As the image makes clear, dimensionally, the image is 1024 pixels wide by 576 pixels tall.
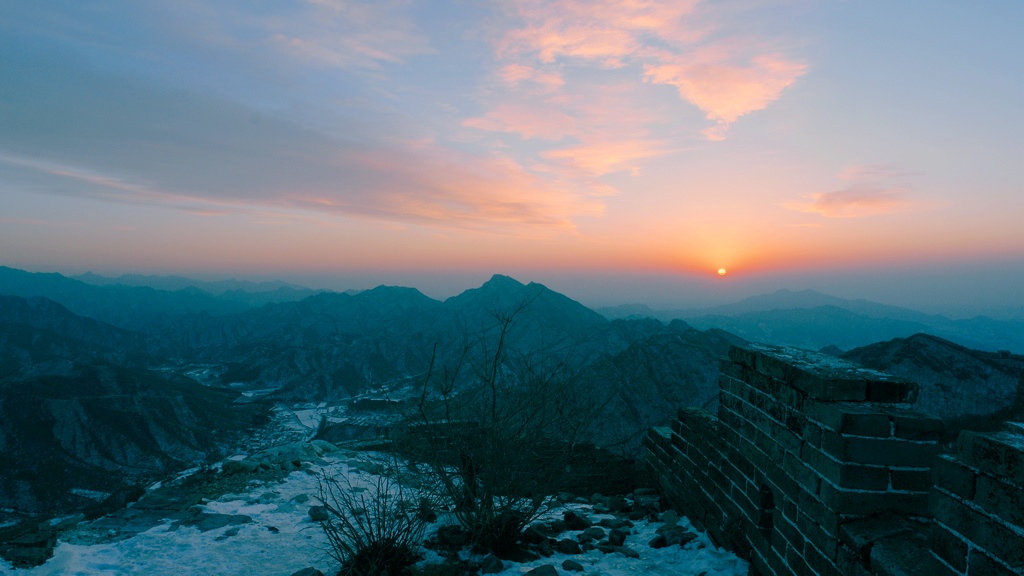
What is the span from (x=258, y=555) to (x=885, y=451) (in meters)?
5.54

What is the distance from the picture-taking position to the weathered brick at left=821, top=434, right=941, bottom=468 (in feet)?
7.93

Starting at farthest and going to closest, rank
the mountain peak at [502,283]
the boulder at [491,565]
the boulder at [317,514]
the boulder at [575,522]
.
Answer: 1. the mountain peak at [502,283]
2. the boulder at [317,514]
3. the boulder at [575,522]
4. the boulder at [491,565]

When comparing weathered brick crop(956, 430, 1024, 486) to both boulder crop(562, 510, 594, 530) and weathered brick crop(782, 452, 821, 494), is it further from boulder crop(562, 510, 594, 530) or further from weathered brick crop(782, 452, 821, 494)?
boulder crop(562, 510, 594, 530)

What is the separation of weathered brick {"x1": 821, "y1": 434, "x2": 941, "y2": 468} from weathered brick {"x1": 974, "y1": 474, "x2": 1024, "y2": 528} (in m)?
0.81

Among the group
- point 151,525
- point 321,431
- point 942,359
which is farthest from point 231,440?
point 942,359

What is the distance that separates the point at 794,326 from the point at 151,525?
115 metres

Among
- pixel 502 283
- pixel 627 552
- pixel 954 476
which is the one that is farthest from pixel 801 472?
pixel 502 283

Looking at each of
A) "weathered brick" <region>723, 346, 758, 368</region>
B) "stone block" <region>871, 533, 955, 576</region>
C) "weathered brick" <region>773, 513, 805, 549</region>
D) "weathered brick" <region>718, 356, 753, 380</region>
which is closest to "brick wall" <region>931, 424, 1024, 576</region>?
"stone block" <region>871, 533, 955, 576</region>

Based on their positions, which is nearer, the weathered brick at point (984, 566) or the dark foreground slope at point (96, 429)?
the weathered brick at point (984, 566)

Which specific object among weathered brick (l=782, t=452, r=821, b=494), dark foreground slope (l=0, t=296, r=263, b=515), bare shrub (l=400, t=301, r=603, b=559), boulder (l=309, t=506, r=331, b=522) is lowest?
dark foreground slope (l=0, t=296, r=263, b=515)

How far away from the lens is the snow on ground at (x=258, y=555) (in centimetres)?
383

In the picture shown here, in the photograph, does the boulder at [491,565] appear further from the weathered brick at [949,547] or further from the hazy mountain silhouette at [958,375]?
the hazy mountain silhouette at [958,375]

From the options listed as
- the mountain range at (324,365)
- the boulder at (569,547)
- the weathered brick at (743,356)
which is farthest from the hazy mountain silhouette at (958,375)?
the boulder at (569,547)

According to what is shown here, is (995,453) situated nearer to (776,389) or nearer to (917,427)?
(917,427)
